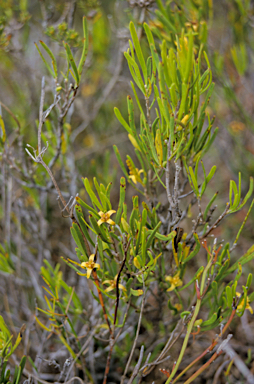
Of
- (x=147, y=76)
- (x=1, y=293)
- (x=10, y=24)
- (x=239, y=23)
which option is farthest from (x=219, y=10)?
(x=1, y=293)

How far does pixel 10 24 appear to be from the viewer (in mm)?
1471

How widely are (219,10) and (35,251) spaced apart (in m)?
2.53

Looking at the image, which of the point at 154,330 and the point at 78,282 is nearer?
the point at 154,330

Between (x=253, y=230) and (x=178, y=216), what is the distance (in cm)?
118

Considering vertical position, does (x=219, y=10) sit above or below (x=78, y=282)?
above

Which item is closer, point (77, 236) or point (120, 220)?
point (77, 236)

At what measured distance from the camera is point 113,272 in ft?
2.60

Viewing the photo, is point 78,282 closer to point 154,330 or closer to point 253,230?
point 154,330

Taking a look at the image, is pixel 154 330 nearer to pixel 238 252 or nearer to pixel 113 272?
pixel 113 272

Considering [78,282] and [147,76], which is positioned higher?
[147,76]

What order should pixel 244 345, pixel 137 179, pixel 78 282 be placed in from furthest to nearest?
pixel 78 282 < pixel 244 345 < pixel 137 179

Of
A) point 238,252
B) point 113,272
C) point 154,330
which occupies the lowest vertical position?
point 238,252

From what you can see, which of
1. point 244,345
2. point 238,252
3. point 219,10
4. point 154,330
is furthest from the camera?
point 219,10

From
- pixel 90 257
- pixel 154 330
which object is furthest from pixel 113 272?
pixel 154 330
